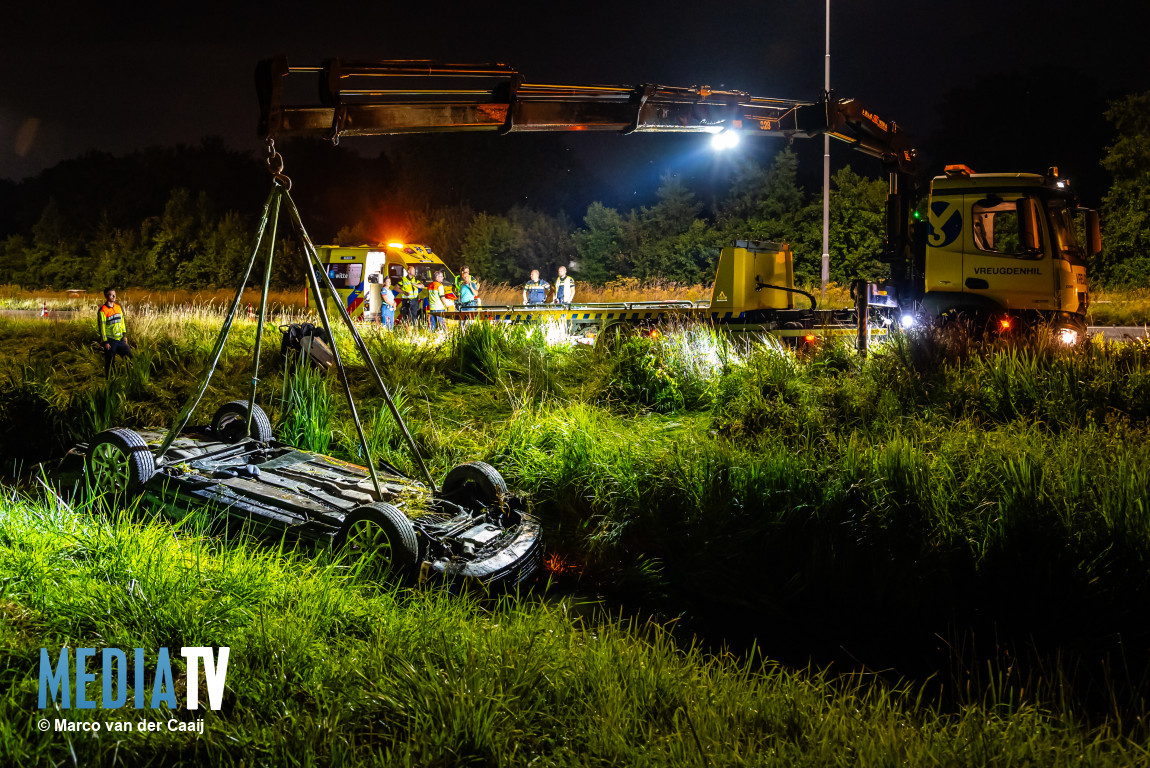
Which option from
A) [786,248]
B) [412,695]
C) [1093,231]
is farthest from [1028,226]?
[412,695]

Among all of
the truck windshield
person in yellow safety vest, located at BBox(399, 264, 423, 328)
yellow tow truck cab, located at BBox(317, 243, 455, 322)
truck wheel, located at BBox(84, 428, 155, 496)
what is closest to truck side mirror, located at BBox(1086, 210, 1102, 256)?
the truck windshield

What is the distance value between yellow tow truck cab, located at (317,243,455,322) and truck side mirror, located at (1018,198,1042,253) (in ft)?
45.3

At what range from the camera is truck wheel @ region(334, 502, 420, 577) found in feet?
15.0

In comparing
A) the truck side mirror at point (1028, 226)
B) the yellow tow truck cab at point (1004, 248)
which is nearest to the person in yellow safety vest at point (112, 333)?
the yellow tow truck cab at point (1004, 248)

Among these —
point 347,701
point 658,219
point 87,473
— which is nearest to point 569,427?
point 87,473

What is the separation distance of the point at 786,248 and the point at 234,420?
769 centimetres

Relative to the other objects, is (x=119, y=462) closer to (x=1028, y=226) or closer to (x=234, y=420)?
(x=234, y=420)

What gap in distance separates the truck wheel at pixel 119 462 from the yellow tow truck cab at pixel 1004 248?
28.7ft

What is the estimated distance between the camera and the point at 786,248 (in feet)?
38.9

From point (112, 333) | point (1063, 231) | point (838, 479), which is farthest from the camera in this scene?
point (112, 333)

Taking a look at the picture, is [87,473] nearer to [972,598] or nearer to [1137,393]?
[972,598]

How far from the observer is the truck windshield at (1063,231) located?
9.73m

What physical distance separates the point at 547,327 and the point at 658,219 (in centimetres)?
2537

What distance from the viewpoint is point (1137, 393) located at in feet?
22.1
